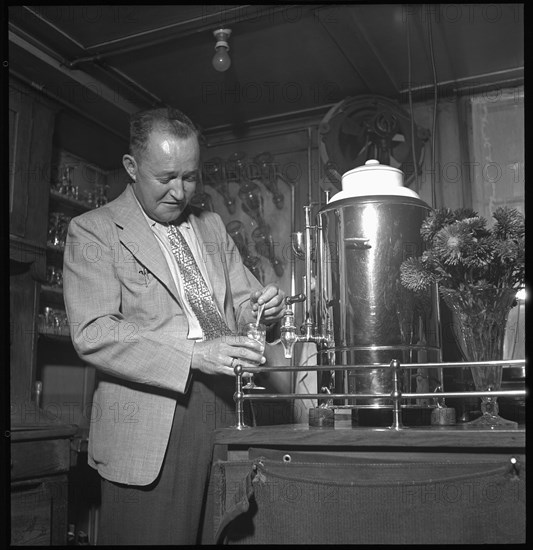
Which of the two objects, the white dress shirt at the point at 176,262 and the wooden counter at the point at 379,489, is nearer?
the wooden counter at the point at 379,489

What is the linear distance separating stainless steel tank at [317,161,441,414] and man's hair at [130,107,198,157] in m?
0.46

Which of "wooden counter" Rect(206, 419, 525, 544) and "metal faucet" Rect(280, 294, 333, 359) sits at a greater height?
"metal faucet" Rect(280, 294, 333, 359)

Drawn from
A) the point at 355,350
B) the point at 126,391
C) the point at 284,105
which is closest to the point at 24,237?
the point at 284,105

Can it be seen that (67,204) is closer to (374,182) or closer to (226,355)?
(374,182)

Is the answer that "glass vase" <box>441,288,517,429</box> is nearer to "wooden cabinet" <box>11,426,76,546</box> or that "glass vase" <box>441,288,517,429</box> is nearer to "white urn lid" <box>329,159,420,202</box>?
"white urn lid" <box>329,159,420,202</box>

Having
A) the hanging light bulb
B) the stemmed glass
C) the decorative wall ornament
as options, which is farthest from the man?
the decorative wall ornament

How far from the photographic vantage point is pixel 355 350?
1.65 m

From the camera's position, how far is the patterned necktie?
1799 millimetres

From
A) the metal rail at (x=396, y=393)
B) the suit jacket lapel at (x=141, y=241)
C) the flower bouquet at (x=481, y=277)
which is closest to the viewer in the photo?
the metal rail at (x=396, y=393)

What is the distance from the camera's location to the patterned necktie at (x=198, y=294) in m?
1.80

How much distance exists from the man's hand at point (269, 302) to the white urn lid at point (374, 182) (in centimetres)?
31

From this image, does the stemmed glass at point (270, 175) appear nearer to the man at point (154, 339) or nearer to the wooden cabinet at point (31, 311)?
the wooden cabinet at point (31, 311)

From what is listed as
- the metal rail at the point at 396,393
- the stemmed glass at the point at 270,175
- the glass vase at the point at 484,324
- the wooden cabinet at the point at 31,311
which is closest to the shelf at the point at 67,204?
the wooden cabinet at the point at 31,311

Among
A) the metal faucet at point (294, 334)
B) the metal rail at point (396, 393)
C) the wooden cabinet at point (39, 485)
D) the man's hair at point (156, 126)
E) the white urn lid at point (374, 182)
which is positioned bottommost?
the wooden cabinet at point (39, 485)
